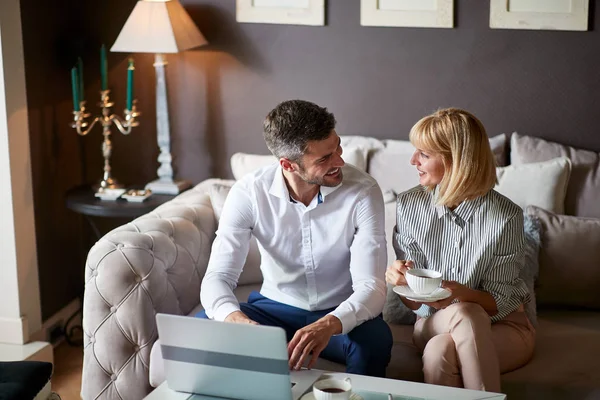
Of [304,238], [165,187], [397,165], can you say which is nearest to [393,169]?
[397,165]

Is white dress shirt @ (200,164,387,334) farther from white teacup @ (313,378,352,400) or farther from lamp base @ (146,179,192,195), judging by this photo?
lamp base @ (146,179,192,195)

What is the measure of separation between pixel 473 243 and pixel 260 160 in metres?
1.11

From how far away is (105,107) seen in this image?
3.46 metres

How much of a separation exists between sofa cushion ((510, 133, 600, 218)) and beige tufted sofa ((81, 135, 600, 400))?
356mm

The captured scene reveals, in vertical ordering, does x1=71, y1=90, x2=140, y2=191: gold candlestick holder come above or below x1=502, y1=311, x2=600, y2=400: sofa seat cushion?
above

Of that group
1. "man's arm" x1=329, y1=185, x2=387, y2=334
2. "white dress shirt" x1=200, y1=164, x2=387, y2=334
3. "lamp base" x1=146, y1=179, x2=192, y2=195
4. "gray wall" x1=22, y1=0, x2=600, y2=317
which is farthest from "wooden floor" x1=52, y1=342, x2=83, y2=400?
"man's arm" x1=329, y1=185, x2=387, y2=334

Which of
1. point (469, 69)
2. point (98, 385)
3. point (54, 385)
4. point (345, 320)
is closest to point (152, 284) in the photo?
point (98, 385)

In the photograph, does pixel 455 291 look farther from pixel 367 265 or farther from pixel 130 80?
pixel 130 80

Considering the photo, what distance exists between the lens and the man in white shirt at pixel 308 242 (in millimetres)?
2301

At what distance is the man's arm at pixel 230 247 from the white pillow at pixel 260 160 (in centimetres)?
61

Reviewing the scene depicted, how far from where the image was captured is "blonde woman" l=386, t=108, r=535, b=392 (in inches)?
90.0

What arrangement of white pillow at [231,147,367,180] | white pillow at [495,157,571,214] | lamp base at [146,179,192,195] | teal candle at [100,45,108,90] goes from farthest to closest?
lamp base at [146,179,192,195] < teal candle at [100,45,108,90] < white pillow at [231,147,367,180] < white pillow at [495,157,571,214]

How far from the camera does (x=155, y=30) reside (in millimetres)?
3232

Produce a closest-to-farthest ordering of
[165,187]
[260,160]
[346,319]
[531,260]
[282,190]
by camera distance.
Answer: [346,319]
[282,190]
[531,260]
[260,160]
[165,187]
